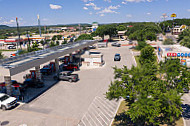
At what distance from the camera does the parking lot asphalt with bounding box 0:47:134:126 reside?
15883 mm

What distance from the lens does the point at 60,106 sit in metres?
18.7

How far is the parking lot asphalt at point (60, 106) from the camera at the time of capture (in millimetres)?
15883

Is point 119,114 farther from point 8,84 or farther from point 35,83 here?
point 35,83

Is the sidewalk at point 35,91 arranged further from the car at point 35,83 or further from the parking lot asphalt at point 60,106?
the parking lot asphalt at point 60,106

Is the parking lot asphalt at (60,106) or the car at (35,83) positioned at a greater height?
the car at (35,83)

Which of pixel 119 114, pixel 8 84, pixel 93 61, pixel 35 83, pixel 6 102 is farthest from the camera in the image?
pixel 93 61

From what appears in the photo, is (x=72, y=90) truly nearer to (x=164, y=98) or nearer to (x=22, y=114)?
(x=22, y=114)

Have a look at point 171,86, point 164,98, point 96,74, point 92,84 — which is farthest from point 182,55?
point 164,98

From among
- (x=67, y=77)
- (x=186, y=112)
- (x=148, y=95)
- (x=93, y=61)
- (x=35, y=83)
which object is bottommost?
(x=186, y=112)

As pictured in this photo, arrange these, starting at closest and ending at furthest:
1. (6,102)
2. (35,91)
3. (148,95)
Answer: (148,95), (6,102), (35,91)

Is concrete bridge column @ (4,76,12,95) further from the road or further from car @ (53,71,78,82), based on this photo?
the road

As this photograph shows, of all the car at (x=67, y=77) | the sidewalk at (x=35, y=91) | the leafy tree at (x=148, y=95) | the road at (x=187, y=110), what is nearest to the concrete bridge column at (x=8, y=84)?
the sidewalk at (x=35, y=91)

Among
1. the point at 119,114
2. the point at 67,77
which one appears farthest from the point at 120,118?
the point at 67,77

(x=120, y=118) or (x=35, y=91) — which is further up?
(x=35, y=91)
